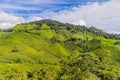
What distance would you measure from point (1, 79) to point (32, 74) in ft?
117

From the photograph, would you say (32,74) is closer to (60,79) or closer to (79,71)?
(60,79)

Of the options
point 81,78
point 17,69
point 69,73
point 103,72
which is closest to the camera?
point 81,78

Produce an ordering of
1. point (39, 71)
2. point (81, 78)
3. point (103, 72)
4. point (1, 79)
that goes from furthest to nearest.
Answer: point (103, 72)
point (39, 71)
point (81, 78)
point (1, 79)

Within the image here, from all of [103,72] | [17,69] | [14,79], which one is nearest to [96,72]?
[103,72]

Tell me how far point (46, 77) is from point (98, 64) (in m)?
54.5

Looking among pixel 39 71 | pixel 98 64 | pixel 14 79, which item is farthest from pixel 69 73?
pixel 98 64

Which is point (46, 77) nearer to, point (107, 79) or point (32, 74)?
point (32, 74)

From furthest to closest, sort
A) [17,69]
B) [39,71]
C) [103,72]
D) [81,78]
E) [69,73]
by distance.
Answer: [17,69] → [103,72] → [39,71] → [69,73] → [81,78]

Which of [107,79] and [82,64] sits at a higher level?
[82,64]

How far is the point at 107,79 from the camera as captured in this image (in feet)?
571

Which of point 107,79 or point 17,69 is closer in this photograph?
point 107,79

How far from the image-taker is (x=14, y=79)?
124 m

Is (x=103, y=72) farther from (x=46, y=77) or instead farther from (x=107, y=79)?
(x=46, y=77)

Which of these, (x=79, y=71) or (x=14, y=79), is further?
(x=79, y=71)
